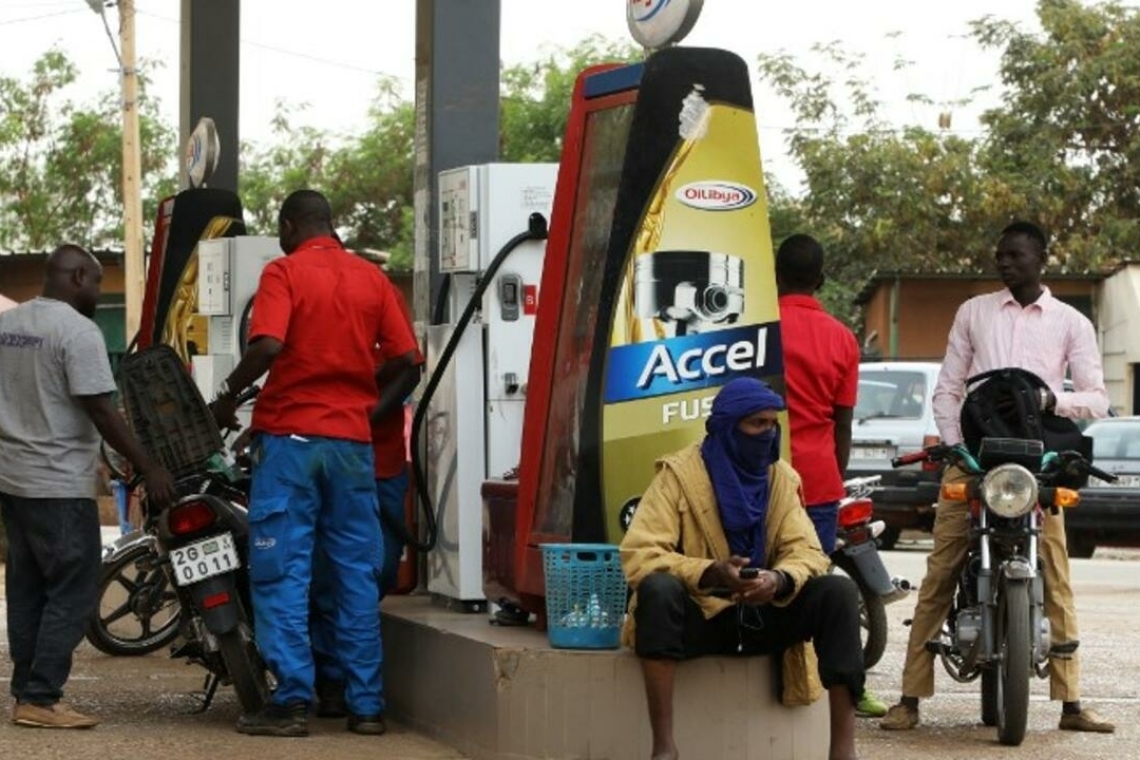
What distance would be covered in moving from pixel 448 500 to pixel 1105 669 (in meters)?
3.86

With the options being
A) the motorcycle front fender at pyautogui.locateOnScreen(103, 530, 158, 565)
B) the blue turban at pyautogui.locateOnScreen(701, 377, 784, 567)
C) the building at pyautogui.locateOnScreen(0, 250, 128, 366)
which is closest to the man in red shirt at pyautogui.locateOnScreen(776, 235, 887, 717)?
the blue turban at pyautogui.locateOnScreen(701, 377, 784, 567)

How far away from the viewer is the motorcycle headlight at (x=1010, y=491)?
29.8 ft

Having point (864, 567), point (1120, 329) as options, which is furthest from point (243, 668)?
point (1120, 329)

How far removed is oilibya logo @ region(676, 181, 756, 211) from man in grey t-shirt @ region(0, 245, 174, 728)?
7.32ft

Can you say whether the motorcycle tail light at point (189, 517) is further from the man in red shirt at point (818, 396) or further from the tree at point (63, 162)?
the tree at point (63, 162)

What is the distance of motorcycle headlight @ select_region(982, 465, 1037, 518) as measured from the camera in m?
9.09

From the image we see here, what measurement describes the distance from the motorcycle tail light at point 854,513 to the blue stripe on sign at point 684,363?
207 cm

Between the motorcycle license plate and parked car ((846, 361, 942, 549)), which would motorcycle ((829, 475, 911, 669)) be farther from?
parked car ((846, 361, 942, 549))

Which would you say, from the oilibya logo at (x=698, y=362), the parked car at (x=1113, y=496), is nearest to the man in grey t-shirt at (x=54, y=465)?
the oilibya logo at (x=698, y=362)

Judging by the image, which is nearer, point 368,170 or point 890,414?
point 890,414

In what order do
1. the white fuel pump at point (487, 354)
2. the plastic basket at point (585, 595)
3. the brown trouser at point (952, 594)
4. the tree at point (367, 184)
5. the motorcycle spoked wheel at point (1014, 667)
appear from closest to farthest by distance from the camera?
the plastic basket at point (585, 595) < the motorcycle spoked wheel at point (1014, 667) < the brown trouser at point (952, 594) < the white fuel pump at point (487, 354) < the tree at point (367, 184)

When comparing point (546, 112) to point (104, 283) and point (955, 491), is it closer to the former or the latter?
point (104, 283)

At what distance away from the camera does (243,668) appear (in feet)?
29.6

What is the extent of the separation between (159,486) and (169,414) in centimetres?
34
